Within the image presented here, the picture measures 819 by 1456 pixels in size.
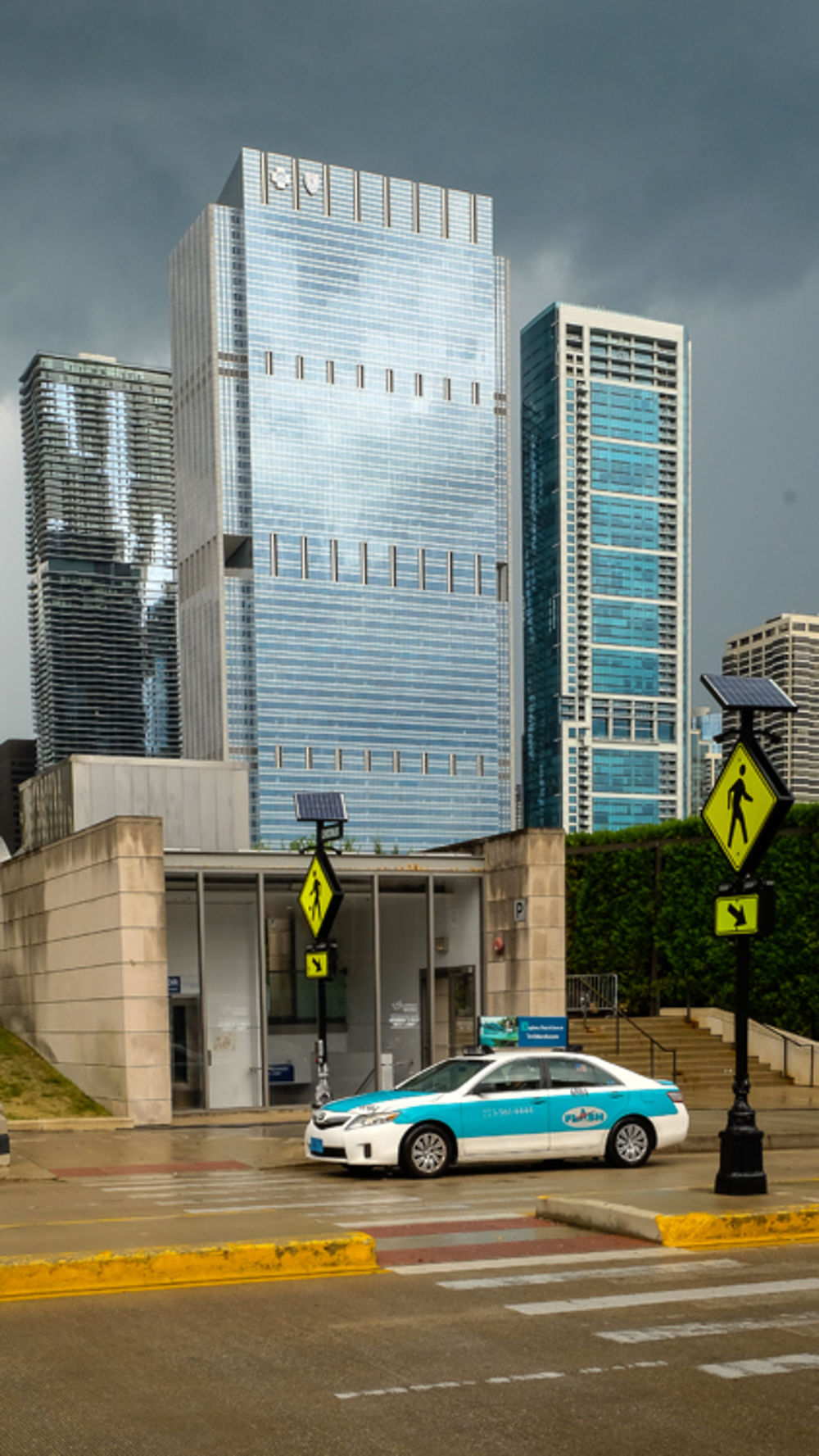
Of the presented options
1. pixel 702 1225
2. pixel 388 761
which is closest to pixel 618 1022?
pixel 702 1225

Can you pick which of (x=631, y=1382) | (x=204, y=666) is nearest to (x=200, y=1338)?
Result: (x=631, y=1382)

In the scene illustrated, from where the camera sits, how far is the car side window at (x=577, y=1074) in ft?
59.0

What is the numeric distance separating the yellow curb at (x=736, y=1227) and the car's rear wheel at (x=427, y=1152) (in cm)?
611

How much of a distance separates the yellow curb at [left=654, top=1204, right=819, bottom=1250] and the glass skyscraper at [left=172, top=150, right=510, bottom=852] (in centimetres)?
16219

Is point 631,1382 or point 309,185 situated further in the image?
point 309,185

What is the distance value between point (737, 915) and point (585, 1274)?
526 cm

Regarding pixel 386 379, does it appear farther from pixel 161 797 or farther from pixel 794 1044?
pixel 161 797

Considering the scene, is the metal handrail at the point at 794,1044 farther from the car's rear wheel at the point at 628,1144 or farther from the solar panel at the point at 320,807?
the car's rear wheel at the point at 628,1144

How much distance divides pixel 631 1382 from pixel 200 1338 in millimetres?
2461

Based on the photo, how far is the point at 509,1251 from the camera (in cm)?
1109

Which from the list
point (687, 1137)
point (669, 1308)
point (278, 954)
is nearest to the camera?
point (669, 1308)

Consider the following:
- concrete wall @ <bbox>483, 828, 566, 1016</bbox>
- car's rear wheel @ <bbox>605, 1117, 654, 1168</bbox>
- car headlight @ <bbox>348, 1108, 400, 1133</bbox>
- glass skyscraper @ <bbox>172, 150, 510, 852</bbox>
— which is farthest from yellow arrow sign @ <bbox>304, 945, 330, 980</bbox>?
glass skyscraper @ <bbox>172, 150, 510, 852</bbox>

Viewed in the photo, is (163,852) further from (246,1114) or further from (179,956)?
(246,1114)

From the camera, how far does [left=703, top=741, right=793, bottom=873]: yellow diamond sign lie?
45.8 ft
